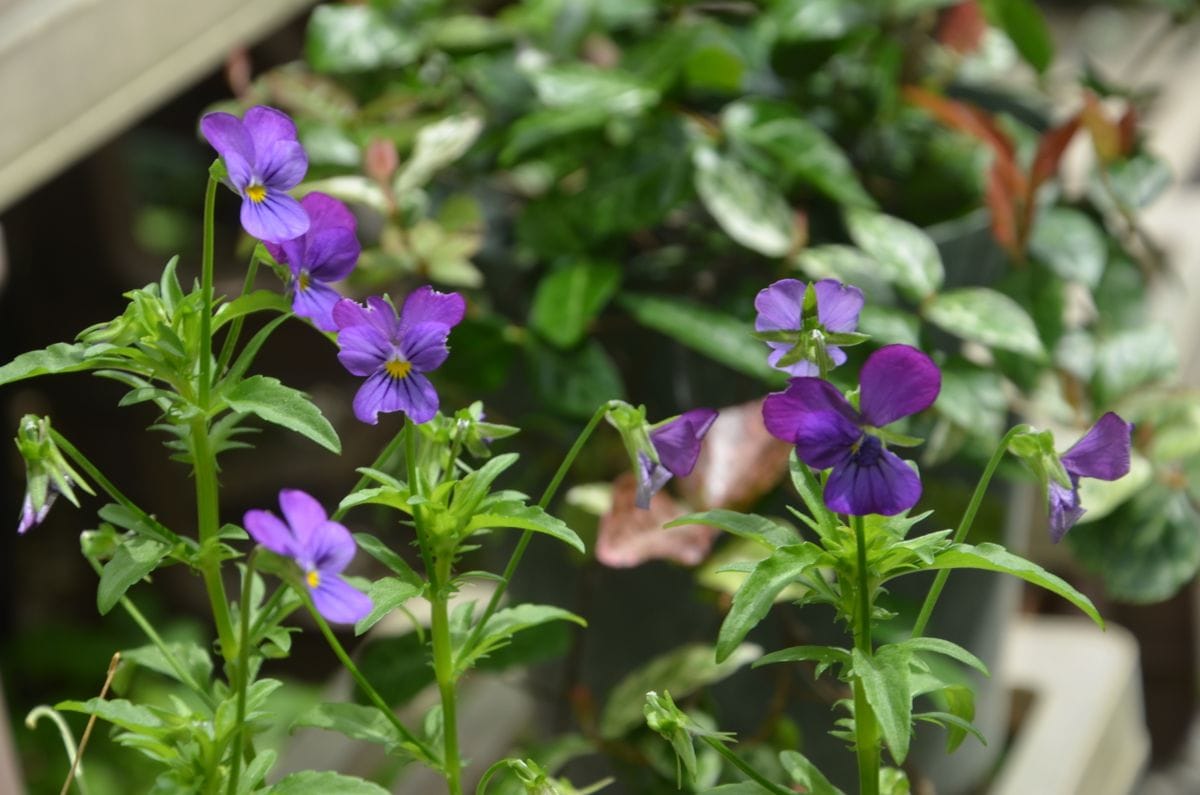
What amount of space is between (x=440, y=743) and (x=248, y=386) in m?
0.20

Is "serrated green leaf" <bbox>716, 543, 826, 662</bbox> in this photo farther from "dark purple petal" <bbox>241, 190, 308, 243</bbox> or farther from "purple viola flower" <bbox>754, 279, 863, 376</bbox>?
"dark purple petal" <bbox>241, 190, 308, 243</bbox>

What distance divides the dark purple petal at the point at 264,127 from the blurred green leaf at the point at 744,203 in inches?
16.6

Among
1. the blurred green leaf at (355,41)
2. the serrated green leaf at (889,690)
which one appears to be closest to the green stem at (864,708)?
the serrated green leaf at (889,690)

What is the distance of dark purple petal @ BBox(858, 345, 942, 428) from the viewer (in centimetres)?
45

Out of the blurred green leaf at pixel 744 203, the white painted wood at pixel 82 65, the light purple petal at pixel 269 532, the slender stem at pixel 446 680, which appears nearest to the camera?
the light purple petal at pixel 269 532

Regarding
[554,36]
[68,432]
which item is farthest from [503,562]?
[68,432]

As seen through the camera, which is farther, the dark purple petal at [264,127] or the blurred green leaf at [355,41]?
the blurred green leaf at [355,41]

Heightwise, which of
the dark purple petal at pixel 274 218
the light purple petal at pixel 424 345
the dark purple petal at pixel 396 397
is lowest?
the dark purple petal at pixel 396 397

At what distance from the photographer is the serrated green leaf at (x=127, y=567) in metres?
0.49

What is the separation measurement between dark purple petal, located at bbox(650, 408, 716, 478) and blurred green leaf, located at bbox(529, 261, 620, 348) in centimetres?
36

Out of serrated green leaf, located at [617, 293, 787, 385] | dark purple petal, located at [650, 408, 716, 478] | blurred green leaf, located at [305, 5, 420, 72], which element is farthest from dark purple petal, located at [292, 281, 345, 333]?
blurred green leaf, located at [305, 5, 420, 72]

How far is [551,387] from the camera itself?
0.88m

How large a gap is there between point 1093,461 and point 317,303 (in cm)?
26

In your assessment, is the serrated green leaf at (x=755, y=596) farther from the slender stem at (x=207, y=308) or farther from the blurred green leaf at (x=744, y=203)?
the blurred green leaf at (x=744, y=203)
